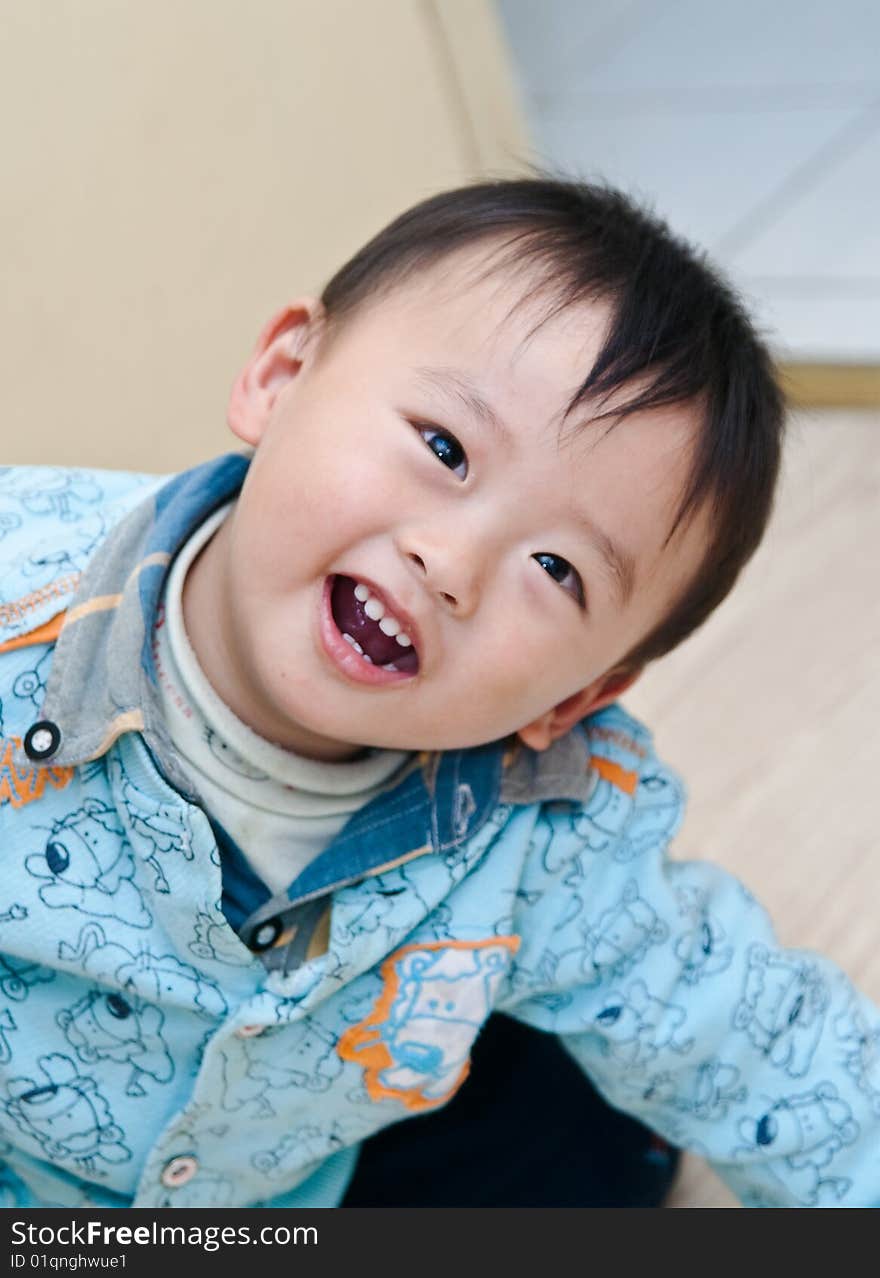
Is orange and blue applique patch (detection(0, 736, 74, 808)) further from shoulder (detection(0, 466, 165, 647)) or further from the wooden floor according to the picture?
the wooden floor

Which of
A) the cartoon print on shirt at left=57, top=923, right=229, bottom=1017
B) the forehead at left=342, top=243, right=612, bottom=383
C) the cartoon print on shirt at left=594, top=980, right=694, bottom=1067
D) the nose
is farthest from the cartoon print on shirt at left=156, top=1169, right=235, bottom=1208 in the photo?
the forehead at left=342, top=243, right=612, bottom=383

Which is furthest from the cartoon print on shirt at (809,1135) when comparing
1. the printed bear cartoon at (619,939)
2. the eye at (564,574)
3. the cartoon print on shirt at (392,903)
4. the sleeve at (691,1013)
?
the eye at (564,574)

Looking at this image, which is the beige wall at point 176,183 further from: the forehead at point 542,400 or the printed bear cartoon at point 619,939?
the printed bear cartoon at point 619,939

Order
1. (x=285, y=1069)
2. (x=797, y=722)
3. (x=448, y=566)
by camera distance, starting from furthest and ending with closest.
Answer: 1. (x=797, y=722)
2. (x=285, y=1069)
3. (x=448, y=566)

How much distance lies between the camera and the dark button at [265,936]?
742 mm

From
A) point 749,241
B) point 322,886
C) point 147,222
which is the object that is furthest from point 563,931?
point 749,241

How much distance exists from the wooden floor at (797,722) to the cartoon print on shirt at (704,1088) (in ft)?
0.54

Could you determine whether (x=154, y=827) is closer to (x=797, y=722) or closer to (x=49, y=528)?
(x=49, y=528)

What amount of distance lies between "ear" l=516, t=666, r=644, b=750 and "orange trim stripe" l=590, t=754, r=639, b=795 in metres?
0.03

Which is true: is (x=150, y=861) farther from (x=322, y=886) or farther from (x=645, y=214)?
(x=645, y=214)

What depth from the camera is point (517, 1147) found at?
0.92 metres

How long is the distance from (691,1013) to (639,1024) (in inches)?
1.2

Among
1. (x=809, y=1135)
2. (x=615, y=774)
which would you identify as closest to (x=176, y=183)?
(x=615, y=774)

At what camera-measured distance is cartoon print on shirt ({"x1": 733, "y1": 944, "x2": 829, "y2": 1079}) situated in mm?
808
